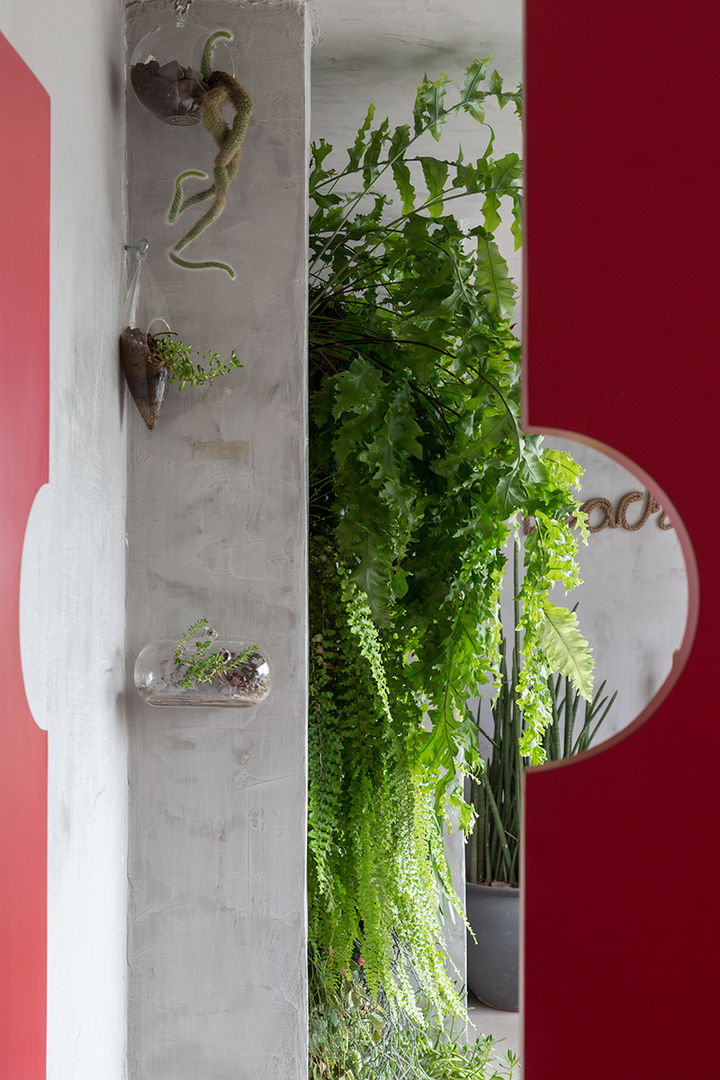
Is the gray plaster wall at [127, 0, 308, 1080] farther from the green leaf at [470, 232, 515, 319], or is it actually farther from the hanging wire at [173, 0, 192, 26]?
the green leaf at [470, 232, 515, 319]

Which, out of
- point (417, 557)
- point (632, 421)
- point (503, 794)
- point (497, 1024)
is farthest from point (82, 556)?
point (497, 1024)

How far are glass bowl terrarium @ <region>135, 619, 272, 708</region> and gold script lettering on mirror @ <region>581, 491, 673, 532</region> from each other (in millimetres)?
3216

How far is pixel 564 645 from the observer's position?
1.86 metres

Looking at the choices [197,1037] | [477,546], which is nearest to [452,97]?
[477,546]

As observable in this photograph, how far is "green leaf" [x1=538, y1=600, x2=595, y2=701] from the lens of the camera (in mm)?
1849

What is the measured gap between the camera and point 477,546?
1863 millimetres

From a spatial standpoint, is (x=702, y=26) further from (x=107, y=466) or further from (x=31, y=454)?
(x=107, y=466)

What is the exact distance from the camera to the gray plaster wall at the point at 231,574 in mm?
1726

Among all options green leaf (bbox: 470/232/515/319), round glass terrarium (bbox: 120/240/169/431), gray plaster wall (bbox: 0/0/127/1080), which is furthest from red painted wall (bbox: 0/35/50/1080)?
green leaf (bbox: 470/232/515/319)

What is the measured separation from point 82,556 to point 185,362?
47 centimetres

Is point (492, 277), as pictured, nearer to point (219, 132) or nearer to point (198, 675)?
point (219, 132)

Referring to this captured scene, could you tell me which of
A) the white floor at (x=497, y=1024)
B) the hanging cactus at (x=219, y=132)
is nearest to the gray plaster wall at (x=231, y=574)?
the hanging cactus at (x=219, y=132)

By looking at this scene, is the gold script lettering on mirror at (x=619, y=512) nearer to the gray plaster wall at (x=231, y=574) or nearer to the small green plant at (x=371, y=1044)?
the small green plant at (x=371, y=1044)

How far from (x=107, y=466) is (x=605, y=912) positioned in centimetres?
124
